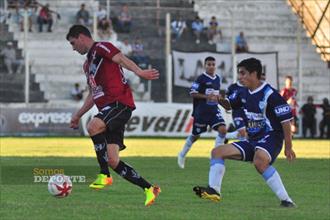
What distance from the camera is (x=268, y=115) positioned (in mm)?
12812

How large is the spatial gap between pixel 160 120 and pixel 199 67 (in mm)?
2644

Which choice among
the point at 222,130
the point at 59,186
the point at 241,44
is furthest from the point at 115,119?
the point at 241,44

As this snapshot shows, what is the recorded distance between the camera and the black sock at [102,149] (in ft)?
45.1

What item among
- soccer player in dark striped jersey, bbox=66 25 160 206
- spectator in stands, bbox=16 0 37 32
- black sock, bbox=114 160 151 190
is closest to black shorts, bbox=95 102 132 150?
soccer player in dark striped jersey, bbox=66 25 160 206

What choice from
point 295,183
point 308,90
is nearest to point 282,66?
point 308,90

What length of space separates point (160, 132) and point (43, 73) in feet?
18.1

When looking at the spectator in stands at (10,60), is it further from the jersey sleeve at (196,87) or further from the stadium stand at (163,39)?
the jersey sleeve at (196,87)

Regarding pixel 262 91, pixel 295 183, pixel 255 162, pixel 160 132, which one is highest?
pixel 262 91

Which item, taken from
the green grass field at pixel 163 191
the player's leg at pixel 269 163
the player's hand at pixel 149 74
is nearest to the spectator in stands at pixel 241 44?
the green grass field at pixel 163 191

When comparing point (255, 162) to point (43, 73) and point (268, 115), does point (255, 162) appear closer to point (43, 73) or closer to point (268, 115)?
point (268, 115)

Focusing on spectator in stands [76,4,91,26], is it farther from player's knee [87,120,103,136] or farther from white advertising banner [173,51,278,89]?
player's knee [87,120,103,136]

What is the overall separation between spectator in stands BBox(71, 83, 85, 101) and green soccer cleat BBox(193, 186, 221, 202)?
2641cm

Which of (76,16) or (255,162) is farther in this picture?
(76,16)

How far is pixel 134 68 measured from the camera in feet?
41.2
